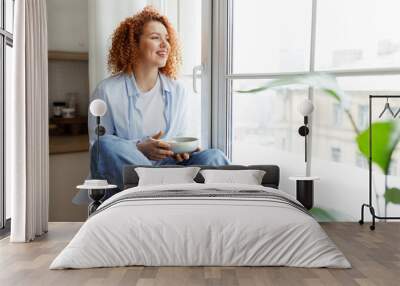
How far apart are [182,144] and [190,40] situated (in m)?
1.25

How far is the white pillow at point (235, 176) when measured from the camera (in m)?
6.64

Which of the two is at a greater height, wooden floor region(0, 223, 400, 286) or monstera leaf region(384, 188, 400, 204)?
monstera leaf region(384, 188, 400, 204)

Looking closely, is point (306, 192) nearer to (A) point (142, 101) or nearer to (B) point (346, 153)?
(B) point (346, 153)

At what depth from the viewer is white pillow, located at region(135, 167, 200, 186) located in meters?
6.65

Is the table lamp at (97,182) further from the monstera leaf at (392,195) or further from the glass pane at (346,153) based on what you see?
the monstera leaf at (392,195)

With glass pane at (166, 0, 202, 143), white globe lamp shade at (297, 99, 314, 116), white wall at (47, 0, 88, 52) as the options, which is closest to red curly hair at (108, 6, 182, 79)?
glass pane at (166, 0, 202, 143)

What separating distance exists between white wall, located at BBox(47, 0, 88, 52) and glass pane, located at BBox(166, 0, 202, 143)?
1.02 meters

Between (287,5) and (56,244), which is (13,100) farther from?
(287,5)

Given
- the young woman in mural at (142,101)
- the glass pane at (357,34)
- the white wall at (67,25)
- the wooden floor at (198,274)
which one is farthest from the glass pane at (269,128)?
the wooden floor at (198,274)

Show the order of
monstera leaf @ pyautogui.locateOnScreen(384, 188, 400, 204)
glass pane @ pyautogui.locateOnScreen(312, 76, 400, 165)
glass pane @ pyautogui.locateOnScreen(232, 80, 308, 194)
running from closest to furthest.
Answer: glass pane @ pyautogui.locateOnScreen(312, 76, 400, 165) < monstera leaf @ pyautogui.locateOnScreen(384, 188, 400, 204) < glass pane @ pyautogui.locateOnScreen(232, 80, 308, 194)

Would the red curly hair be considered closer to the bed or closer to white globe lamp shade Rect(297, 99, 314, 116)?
white globe lamp shade Rect(297, 99, 314, 116)

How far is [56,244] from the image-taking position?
573cm

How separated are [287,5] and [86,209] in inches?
134

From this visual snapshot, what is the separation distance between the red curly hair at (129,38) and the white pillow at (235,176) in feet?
5.29
